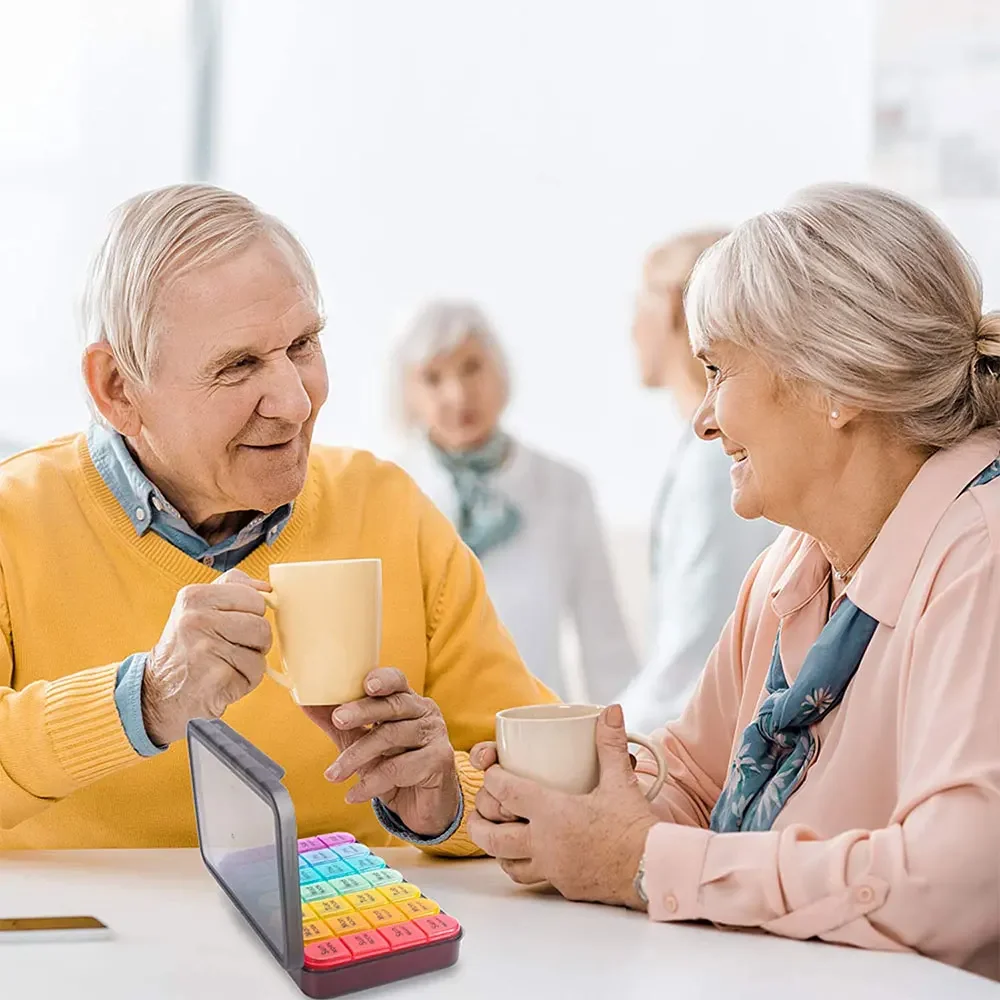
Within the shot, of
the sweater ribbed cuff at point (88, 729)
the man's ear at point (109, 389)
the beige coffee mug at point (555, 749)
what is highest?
the man's ear at point (109, 389)

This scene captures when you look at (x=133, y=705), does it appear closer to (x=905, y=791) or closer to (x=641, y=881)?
(x=641, y=881)

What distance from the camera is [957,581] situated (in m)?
1.11

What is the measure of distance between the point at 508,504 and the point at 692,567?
69 centimetres

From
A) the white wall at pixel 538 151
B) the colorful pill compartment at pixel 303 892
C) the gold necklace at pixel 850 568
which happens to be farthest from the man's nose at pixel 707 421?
the white wall at pixel 538 151

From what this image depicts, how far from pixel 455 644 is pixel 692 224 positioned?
3.02 meters

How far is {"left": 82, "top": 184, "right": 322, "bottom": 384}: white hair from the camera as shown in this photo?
55.5 inches

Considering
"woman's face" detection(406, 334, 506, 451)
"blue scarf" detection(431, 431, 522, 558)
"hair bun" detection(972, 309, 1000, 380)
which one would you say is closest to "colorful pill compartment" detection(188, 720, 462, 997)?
"hair bun" detection(972, 309, 1000, 380)

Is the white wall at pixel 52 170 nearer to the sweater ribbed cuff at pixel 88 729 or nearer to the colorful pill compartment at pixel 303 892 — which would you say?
the sweater ribbed cuff at pixel 88 729

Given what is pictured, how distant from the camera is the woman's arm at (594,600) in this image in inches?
133

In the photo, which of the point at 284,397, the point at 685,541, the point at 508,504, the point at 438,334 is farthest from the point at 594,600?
the point at 284,397

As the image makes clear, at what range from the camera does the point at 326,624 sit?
113 centimetres

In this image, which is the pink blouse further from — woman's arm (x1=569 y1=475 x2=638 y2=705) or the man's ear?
woman's arm (x1=569 y1=475 x2=638 y2=705)

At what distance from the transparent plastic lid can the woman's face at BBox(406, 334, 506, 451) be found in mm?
2269

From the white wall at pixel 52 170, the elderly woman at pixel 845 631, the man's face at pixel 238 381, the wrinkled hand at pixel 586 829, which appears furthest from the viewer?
the white wall at pixel 52 170
